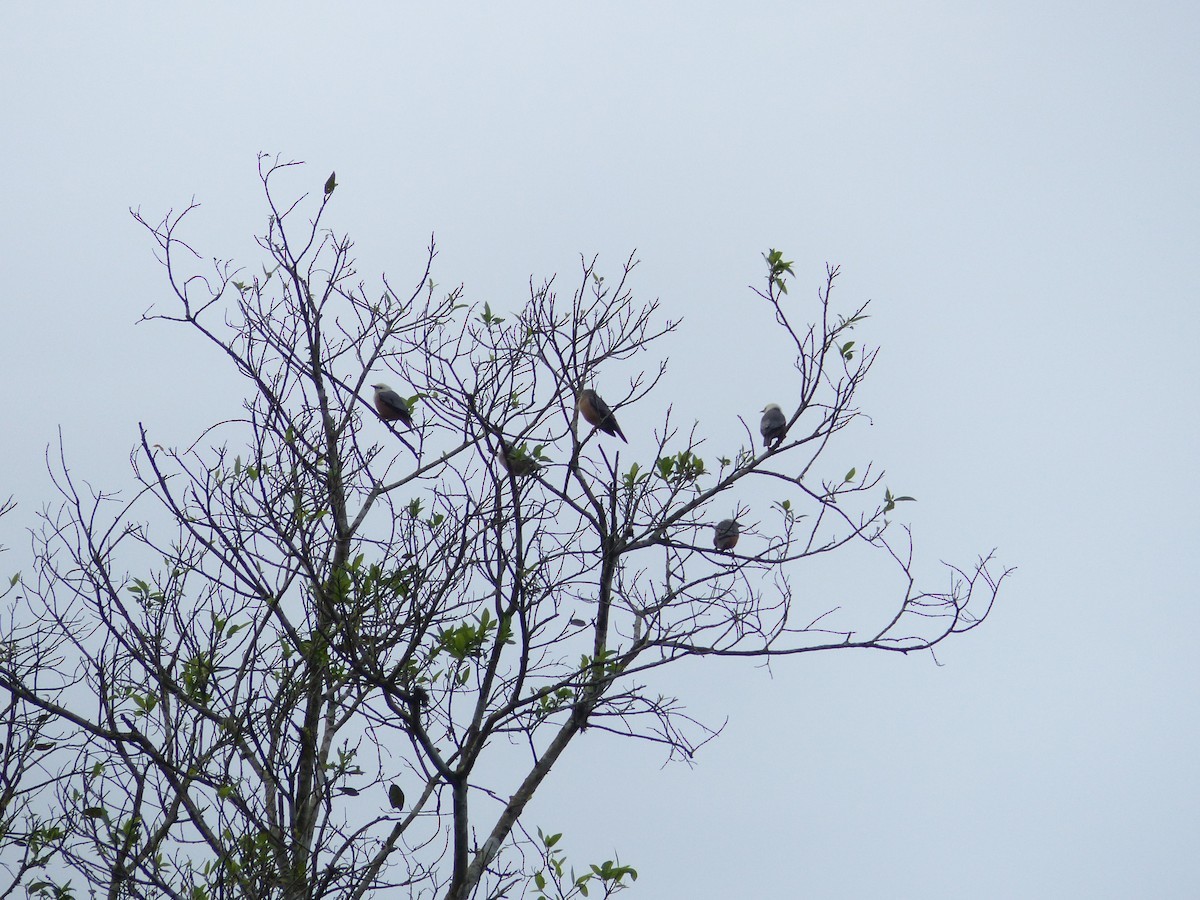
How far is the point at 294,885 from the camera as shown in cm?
287

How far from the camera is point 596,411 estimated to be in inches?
229

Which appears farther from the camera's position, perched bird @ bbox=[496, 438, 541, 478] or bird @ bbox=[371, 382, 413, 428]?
bird @ bbox=[371, 382, 413, 428]

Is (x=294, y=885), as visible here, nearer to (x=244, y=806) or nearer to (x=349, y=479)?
(x=244, y=806)

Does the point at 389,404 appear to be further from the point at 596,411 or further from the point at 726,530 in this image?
the point at 726,530

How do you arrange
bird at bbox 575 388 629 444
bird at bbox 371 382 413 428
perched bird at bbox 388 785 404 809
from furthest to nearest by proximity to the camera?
bird at bbox 371 382 413 428
bird at bbox 575 388 629 444
perched bird at bbox 388 785 404 809

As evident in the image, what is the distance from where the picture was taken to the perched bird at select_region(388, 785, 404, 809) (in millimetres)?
3309

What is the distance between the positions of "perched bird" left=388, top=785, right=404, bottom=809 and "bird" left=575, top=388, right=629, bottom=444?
4.84ft

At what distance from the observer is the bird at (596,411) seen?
159 inches

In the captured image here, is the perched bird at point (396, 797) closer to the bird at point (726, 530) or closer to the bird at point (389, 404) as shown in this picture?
the bird at point (726, 530)

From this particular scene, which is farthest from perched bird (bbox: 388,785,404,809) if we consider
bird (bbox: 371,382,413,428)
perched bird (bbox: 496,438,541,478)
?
bird (bbox: 371,382,413,428)

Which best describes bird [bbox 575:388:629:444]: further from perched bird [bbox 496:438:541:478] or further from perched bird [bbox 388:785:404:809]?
perched bird [bbox 388:785:404:809]

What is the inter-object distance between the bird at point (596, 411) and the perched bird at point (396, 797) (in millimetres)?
1477

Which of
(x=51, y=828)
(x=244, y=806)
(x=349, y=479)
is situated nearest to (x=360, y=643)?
(x=244, y=806)

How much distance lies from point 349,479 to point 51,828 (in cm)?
167
